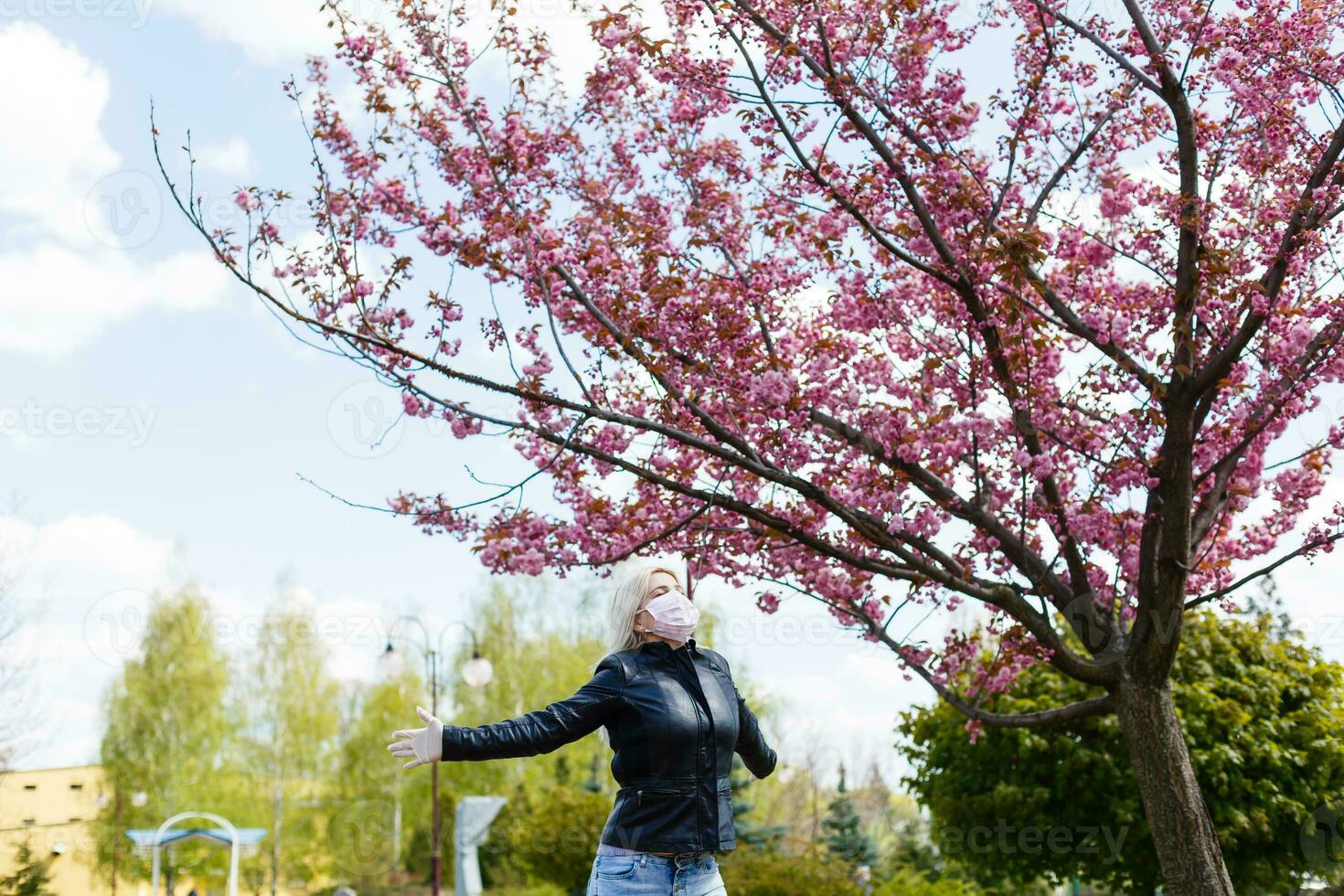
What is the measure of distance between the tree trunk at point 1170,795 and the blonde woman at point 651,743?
396cm

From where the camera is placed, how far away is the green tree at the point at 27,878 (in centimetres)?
1509

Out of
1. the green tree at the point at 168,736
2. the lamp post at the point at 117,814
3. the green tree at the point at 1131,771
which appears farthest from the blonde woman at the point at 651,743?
the green tree at the point at 168,736

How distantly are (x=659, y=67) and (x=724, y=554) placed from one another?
3263 millimetres

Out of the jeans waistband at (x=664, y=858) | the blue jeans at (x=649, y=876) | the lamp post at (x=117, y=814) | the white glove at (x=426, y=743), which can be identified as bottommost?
the blue jeans at (x=649, y=876)

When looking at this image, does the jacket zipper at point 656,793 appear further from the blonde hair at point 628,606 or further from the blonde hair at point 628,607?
the blonde hair at point 628,606

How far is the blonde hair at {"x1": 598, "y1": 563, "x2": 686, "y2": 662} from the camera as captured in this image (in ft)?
13.0

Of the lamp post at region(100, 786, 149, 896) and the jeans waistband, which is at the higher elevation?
the lamp post at region(100, 786, 149, 896)

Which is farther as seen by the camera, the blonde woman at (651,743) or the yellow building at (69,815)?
the yellow building at (69,815)

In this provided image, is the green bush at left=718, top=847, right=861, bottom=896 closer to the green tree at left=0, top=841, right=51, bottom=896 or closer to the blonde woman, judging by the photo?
the green tree at left=0, top=841, right=51, bottom=896

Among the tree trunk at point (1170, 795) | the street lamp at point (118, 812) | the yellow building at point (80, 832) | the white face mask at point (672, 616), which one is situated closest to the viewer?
the white face mask at point (672, 616)

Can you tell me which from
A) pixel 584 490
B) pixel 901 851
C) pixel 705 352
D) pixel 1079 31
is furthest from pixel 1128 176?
pixel 901 851

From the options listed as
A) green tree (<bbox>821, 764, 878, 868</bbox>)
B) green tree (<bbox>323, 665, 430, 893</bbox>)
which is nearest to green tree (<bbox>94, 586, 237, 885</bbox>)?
green tree (<bbox>323, 665, 430, 893</bbox>)

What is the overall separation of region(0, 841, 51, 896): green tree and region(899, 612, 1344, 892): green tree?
1139cm

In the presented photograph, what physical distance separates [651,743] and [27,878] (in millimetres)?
14830
